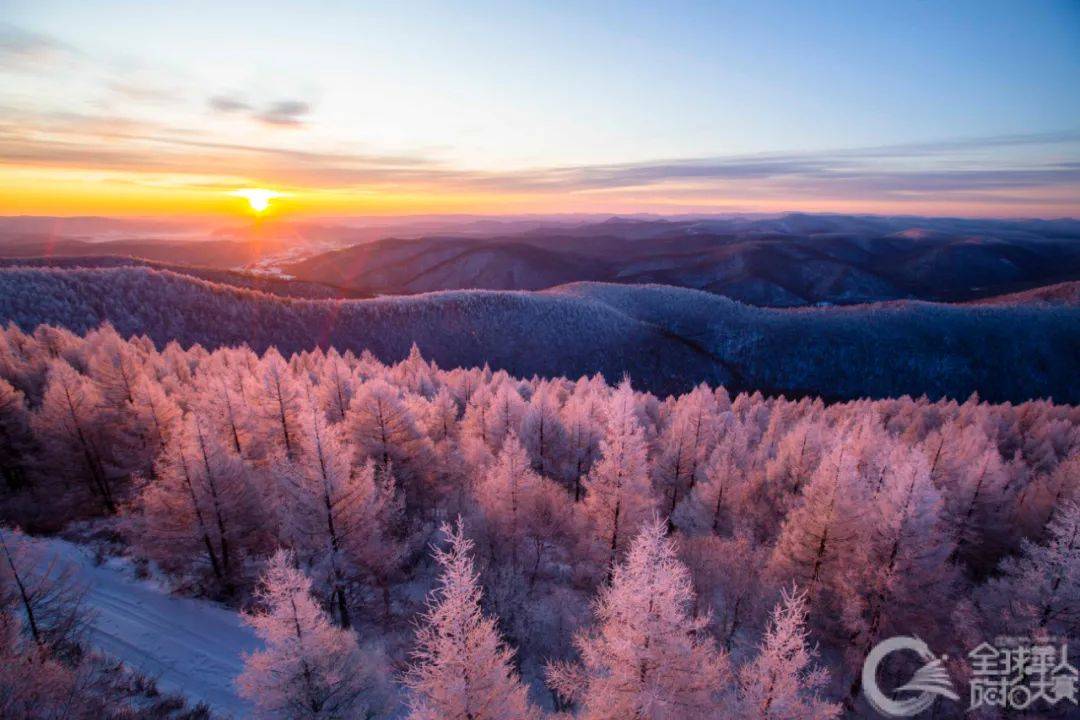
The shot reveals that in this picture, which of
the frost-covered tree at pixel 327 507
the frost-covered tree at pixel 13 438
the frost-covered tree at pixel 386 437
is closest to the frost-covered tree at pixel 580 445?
the frost-covered tree at pixel 386 437

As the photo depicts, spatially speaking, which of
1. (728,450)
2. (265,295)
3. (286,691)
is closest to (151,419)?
(286,691)

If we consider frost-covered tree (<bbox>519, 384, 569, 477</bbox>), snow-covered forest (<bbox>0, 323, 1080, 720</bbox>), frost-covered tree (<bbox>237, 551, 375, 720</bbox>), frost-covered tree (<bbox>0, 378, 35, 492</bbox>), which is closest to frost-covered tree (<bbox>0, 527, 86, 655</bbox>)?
snow-covered forest (<bbox>0, 323, 1080, 720</bbox>)

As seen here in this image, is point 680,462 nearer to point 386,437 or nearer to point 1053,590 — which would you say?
point 1053,590

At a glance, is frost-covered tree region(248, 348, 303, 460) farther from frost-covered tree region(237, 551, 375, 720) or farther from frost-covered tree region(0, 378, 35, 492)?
frost-covered tree region(237, 551, 375, 720)

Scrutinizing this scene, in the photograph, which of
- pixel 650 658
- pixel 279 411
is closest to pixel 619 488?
pixel 650 658

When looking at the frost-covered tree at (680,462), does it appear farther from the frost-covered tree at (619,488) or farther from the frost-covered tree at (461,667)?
the frost-covered tree at (461,667)

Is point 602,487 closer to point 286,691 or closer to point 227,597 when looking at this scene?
point 286,691
